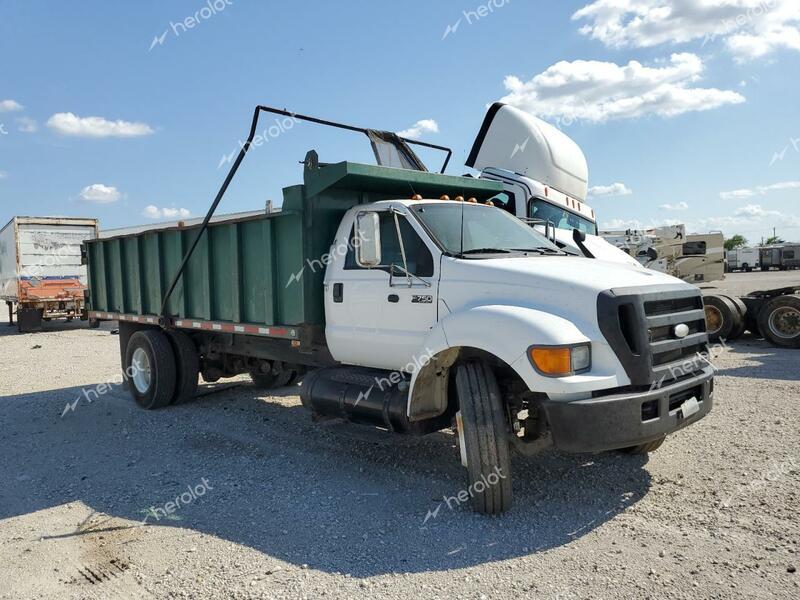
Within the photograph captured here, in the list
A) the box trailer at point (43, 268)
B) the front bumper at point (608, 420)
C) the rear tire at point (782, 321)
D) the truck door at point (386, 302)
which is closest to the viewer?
the front bumper at point (608, 420)

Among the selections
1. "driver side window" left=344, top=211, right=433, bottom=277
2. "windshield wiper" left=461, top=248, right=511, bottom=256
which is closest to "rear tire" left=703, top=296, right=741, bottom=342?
"windshield wiper" left=461, top=248, right=511, bottom=256

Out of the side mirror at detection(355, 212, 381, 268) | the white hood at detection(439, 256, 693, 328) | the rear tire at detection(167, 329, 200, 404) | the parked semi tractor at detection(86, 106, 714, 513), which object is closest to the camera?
the parked semi tractor at detection(86, 106, 714, 513)

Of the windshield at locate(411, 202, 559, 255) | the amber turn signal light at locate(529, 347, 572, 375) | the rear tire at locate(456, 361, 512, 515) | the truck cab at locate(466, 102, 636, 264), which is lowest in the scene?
the rear tire at locate(456, 361, 512, 515)

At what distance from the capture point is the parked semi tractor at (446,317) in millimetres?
4133

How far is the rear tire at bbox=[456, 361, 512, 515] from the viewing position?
4371mm

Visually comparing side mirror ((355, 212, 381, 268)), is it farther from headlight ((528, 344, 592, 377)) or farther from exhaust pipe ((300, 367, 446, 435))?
headlight ((528, 344, 592, 377))

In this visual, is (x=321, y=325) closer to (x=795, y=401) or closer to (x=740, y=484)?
(x=740, y=484)

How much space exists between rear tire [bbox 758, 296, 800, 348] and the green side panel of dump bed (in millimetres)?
7997

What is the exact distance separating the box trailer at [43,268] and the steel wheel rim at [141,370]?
13.1m

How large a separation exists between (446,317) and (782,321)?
9.99 meters

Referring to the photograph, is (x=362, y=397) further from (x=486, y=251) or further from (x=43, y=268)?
(x=43, y=268)

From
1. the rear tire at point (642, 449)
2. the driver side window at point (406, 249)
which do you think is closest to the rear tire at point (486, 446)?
the driver side window at point (406, 249)

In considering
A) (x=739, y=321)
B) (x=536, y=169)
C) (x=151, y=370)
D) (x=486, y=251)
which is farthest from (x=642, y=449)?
(x=739, y=321)

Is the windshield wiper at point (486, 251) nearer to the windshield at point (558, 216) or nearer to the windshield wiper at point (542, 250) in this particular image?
the windshield wiper at point (542, 250)
